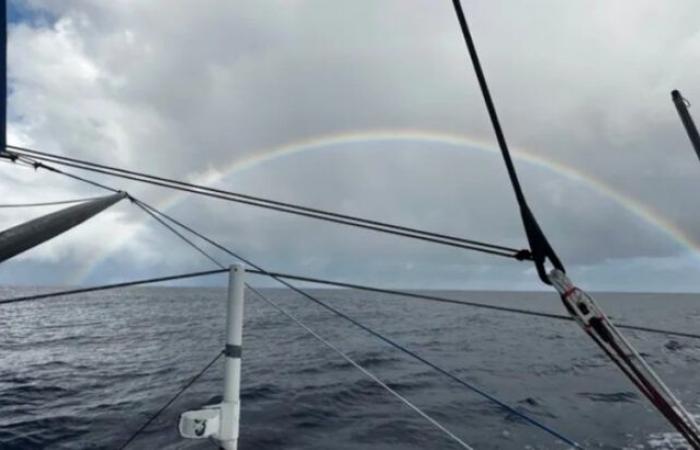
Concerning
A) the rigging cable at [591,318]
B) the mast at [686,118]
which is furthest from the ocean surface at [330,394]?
the mast at [686,118]

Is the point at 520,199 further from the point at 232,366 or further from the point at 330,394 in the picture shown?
the point at 330,394

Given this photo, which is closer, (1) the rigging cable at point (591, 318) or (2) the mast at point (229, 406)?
(1) the rigging cable at point (591, 318)

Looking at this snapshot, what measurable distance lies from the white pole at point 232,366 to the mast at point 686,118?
155 inches

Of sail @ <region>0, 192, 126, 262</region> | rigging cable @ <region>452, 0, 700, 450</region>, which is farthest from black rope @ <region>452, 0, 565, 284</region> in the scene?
sail @ <region>0, 192, 126, 262</region>

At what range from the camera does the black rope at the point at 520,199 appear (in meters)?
3.19

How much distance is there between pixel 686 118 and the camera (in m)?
3.60

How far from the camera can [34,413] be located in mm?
14328

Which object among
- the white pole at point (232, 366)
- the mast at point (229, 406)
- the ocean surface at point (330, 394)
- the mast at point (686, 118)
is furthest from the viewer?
the ocean surface at point (330, 394)

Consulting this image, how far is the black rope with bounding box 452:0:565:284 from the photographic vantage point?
10.5ft

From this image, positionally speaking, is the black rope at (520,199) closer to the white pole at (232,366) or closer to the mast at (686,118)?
the mast at (686,118)

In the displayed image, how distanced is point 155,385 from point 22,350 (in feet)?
58.8

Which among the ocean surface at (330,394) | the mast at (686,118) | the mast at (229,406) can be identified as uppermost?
the mast at (686,118)

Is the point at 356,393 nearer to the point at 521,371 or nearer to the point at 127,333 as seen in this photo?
the point at 521,371

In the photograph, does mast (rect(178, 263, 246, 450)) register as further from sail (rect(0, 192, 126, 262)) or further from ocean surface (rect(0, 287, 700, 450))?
ocean surface (rect(0, 287, 700, 450))
